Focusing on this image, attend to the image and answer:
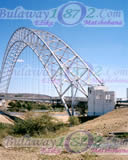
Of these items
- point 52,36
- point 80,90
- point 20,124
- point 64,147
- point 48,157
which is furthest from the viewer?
point 52,36

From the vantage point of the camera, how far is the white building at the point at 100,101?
30859 mm

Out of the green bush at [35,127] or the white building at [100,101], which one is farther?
the white building at [100,101]

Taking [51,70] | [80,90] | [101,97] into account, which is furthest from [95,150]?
[51,70]

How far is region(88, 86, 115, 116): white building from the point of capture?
3086 cm

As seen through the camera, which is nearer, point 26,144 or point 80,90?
point 26,144

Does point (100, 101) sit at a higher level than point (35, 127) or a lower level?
higher

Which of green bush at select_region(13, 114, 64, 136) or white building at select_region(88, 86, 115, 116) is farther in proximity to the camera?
white building at select_region(88, 86, 115, 116)

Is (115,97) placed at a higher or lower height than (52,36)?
lower

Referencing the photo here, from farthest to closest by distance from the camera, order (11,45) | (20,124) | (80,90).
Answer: (11,45), (80,90), (20,124)

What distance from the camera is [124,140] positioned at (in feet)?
42.3

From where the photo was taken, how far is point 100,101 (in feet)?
103

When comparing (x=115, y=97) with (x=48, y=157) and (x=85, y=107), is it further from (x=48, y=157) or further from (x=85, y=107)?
(x=48, y=157)

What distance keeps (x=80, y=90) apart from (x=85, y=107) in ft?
10.9

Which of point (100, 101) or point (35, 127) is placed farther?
point (100, 101)
